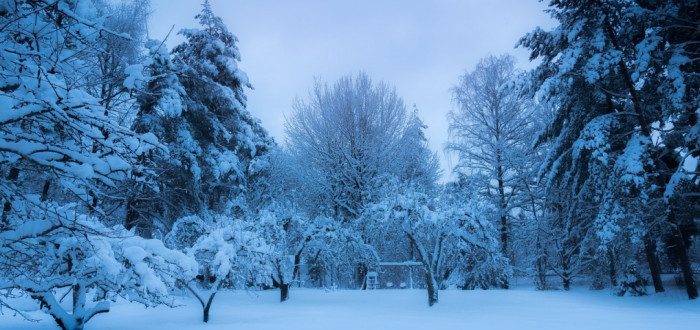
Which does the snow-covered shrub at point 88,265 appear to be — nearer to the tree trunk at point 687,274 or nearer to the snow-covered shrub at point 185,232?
the snow-covered shrub at point 185,232

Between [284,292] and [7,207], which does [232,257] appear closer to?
[284,292]

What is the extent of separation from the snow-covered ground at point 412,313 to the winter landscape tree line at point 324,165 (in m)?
0.61

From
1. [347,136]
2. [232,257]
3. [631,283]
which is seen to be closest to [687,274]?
[631,283]

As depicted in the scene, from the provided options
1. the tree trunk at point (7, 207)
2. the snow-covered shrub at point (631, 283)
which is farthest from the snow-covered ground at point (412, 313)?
the tree trunk at point (7, 207)

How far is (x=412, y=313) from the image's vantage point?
24.5 feet

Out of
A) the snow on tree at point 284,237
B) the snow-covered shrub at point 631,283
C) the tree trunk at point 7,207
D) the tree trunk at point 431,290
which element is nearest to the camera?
the tree trunk at point 7,207

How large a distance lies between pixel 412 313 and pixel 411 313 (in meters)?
0.02

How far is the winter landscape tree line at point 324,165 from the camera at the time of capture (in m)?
3.41

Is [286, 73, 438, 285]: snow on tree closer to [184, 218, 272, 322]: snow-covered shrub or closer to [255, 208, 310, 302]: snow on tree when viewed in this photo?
[255, 208, 310, 302]: snow on tree

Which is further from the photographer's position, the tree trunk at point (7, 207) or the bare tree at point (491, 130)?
the bare tree at point (491, 130)

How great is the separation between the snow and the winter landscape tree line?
62 cm

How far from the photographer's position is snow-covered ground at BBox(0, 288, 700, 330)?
5871 millimetres

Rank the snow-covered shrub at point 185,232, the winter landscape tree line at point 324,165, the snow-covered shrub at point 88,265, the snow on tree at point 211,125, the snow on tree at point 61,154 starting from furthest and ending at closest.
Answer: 1. the snow on tree at point 211,125
2. the snow-covered shrub at point 185,232
3. the snow-covered shrub at point 88,265
4. the winter landscape tree line at point 324,165
5. the snow on tree at point 61,154

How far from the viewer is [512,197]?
1564 cm
